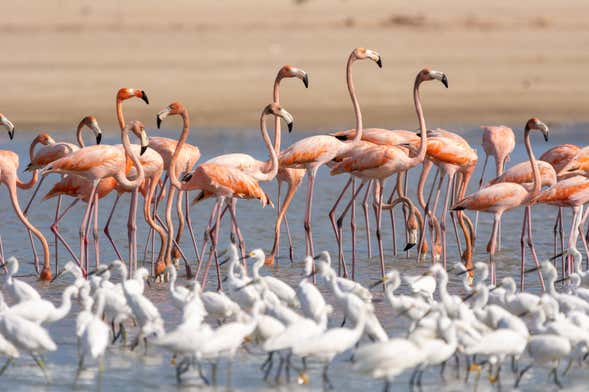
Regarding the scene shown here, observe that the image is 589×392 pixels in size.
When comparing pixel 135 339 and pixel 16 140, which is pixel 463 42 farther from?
pixel 135 339

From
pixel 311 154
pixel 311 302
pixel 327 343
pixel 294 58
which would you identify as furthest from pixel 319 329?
pixel 294 58

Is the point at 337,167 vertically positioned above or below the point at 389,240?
above

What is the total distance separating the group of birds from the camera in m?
7.66

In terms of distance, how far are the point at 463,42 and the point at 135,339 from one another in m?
27.3

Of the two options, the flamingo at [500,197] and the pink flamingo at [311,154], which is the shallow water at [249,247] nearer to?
the flamingo at [500,197]

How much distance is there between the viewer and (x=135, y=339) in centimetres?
870

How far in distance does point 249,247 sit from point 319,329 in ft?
16.9

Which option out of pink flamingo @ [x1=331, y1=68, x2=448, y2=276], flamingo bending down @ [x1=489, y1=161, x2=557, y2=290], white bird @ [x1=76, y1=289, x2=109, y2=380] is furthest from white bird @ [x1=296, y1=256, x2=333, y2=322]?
flamingo bending down @ [x1=489, y1=161, x2=557, y2=290]

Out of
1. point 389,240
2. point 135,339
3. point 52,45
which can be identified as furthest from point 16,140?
point 52,45

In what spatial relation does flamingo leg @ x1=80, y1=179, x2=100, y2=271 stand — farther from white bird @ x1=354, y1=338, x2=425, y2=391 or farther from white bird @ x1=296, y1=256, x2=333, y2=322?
white bird @ x1=354, y1=338, x2=425, y2=391

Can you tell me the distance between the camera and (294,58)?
3162cm

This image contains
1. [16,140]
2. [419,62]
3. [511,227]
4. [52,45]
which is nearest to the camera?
[511,227]

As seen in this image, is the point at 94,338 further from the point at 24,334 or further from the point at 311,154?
the point at 311,154

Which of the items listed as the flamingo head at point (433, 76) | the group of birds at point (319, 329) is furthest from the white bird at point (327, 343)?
the flamingo head at point (433, 76)
